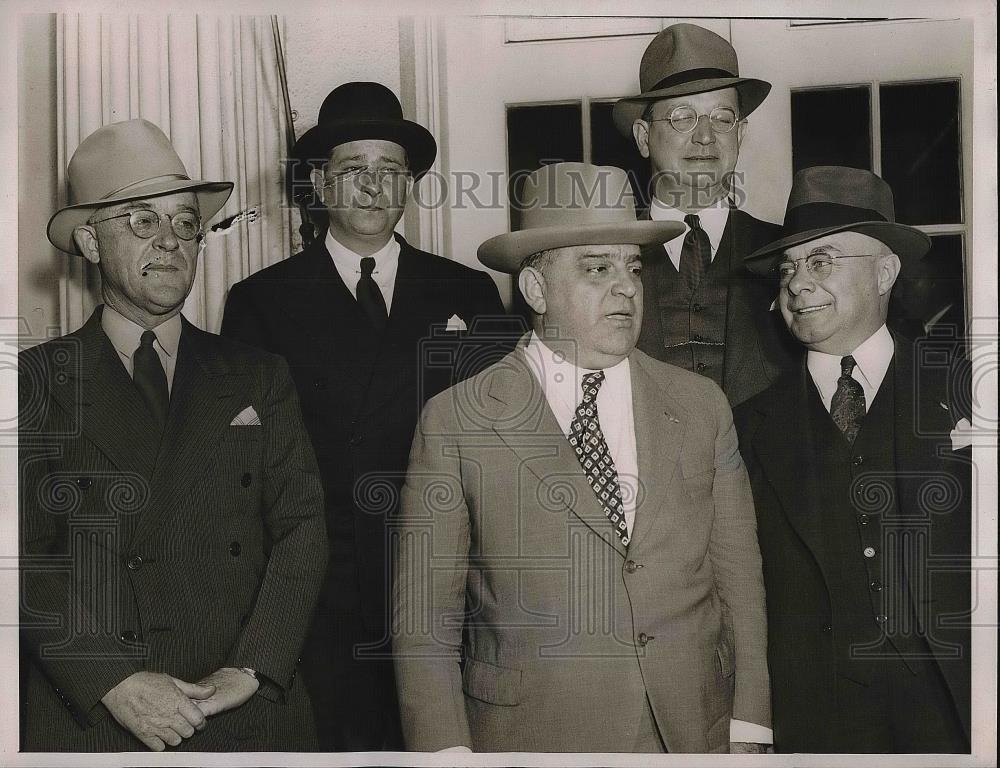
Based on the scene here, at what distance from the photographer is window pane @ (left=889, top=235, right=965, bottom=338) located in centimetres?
260

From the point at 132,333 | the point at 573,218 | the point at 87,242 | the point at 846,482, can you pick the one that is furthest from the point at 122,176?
the point at 846,482

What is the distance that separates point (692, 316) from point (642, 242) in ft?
0.77

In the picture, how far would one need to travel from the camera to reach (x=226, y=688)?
254 cm

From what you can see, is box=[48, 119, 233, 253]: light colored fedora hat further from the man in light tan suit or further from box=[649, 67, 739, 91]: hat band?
box=[649, 67, 739, 91]: hat band

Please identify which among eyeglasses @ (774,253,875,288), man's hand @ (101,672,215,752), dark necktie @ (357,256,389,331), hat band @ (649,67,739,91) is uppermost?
hat band @ (649,67,739,91)

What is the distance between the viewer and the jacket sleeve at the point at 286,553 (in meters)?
2.55

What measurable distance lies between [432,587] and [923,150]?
1.74 metres

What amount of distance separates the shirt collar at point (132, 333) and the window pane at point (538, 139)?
0.93 meters

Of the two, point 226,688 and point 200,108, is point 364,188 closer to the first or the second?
point 200,108

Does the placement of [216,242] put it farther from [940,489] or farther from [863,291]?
[940,489]

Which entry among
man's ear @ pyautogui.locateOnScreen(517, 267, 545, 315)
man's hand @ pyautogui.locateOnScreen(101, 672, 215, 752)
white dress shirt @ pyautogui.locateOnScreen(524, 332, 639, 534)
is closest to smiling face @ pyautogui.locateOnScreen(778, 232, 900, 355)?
white dress shirt @ pyautogui.locateOnScreen(524, 332, 639, 534)

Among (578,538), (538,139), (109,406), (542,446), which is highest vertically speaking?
(538,139)

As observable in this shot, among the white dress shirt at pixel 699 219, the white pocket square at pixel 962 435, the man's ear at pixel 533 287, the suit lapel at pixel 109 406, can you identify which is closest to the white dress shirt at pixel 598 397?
the man's ear at pixel 533 287

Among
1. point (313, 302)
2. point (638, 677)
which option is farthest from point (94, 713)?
point (638, 677)
